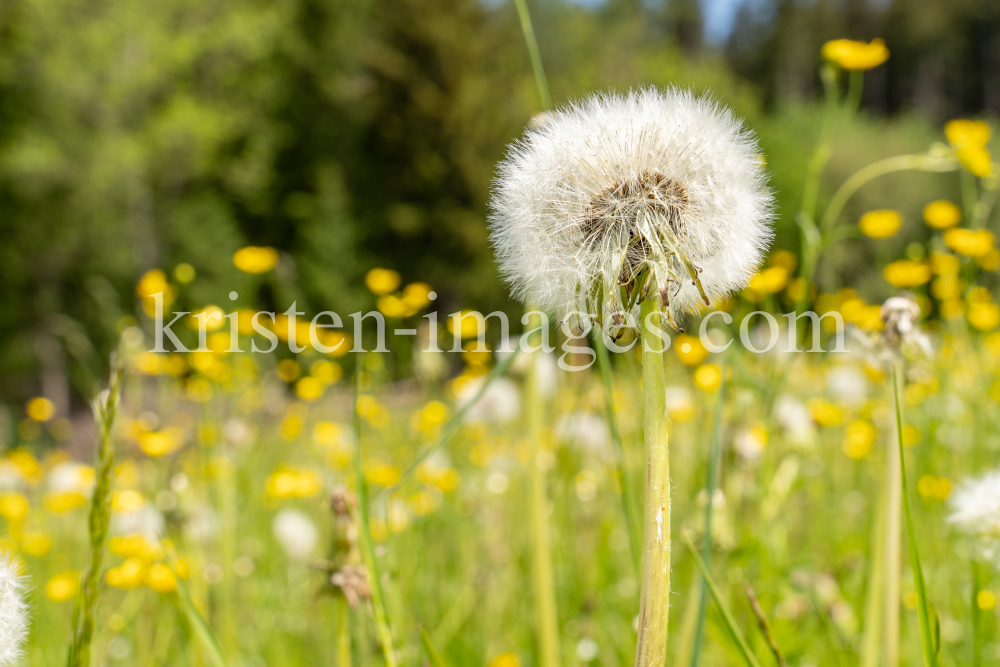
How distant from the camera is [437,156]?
14062 mm

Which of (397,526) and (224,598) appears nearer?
(224,598)

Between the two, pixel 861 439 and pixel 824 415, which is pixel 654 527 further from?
pixel 861 439

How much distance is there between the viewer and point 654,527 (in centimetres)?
43

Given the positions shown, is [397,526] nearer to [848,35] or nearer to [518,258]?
[518,258]

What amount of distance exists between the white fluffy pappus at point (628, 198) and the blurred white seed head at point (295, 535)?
6.02 feet

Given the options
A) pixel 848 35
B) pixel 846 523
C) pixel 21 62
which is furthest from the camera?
pixel 848 35

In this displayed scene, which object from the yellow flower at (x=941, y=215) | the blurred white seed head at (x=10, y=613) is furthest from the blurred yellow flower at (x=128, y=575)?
the yellow flower at (x=941, y=215)

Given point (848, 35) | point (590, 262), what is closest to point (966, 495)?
point (590, 262)

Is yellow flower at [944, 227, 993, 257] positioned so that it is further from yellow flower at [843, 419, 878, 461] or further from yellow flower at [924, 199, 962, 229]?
yellow flower at [843, 419, 878, 461]

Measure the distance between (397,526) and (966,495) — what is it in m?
1.05

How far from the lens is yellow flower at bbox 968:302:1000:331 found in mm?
2350

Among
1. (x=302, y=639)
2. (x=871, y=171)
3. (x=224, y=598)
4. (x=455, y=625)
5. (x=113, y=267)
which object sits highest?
(x=113, y=267)

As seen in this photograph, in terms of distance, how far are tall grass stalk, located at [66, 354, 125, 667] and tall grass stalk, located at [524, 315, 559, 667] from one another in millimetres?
407

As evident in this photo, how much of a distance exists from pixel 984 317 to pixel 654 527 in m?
2.54
